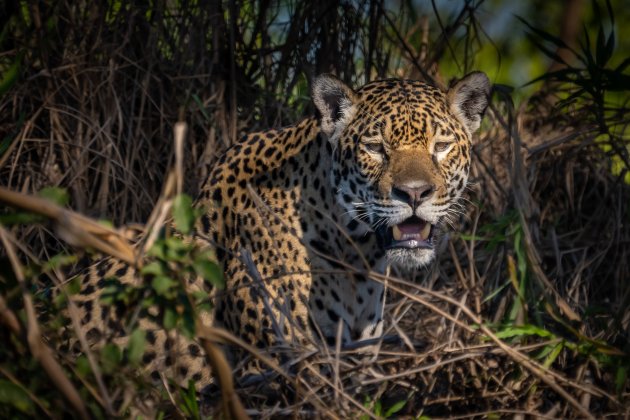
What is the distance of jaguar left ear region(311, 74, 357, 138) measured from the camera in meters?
5.17

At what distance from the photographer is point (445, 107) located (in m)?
5.23

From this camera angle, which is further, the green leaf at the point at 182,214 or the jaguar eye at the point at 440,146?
the jaguar eye at the point at 440,146

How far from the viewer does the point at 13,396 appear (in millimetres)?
3234

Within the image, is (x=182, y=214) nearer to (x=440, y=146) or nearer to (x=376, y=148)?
(x=376, y=148)

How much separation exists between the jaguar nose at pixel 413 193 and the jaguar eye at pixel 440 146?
35cm

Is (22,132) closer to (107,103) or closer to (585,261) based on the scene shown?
(107,103)

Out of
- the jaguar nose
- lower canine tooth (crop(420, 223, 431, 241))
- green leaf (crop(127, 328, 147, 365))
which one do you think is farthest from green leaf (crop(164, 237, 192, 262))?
lower canine tooth (crop(420, 223, 431, 241))

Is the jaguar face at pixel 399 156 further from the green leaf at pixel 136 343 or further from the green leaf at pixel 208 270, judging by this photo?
the green leaf at pixel 136 343

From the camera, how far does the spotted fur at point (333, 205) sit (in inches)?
Answer: 192

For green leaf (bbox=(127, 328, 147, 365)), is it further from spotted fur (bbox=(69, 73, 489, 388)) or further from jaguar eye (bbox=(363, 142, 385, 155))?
jaguar eye (bbox=(363, 142, 385, 155))

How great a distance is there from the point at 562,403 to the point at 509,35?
8813 mm

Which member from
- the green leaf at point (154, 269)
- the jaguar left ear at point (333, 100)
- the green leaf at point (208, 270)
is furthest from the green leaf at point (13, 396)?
the jaguar left ear at point (333, 100)

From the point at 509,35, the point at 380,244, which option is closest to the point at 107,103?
the point at 380,244

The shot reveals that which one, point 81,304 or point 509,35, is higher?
point 509,35
